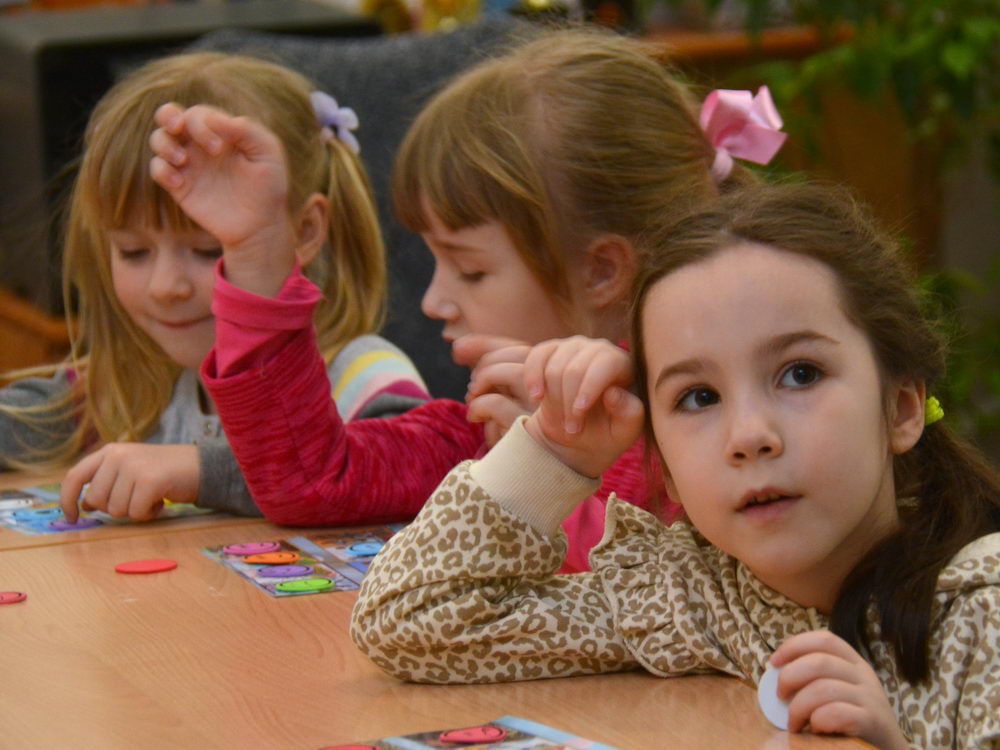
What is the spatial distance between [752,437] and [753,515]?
0.17 feet

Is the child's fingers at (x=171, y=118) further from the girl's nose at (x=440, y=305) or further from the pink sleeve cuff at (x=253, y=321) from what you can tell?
the girl's nose at (x=440, y=305)

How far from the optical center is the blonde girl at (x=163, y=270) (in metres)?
1.62

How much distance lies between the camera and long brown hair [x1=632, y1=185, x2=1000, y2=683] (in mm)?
859

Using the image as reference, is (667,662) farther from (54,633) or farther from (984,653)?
(54,633)

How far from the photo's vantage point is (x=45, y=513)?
1464mm

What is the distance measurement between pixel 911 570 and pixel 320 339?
3.29 ft

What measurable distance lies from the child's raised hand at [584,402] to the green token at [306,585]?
26 cm

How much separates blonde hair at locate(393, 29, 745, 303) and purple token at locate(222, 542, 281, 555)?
0.38m

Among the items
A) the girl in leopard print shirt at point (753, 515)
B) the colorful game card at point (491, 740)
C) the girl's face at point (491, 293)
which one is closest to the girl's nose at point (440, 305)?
the girl's face at point (491, 293)

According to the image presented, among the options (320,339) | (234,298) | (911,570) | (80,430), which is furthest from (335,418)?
(911,570)

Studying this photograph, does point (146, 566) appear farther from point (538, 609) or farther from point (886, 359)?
point (886, 359)

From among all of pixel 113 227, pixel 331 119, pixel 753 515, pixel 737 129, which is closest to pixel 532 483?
pixel 753 515

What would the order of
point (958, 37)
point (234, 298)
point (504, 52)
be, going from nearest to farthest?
point (234, 298) → point (504, 52) → point (958, 37)

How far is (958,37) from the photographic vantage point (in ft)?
8.86
